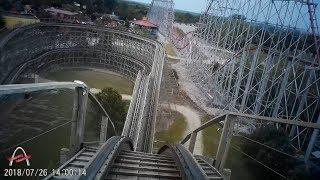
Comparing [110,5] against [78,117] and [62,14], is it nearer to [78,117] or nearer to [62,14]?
[62,14]

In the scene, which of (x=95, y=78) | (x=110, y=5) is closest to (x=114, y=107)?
(x=95, y=78)

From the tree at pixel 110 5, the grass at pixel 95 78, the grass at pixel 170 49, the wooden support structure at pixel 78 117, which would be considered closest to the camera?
the wooden support structure at pixel 78 117

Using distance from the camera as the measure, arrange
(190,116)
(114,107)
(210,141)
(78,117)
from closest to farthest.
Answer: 1. (78,117)
2. (210,141)
3. (114,107)
4. (190,116)

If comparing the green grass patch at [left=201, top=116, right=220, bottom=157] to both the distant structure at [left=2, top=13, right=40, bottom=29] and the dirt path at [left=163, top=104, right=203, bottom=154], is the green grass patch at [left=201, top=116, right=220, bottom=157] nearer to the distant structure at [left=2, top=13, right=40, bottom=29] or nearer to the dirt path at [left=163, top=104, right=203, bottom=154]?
the dirt path at [left=163, top=104, right=203, bottom=154]

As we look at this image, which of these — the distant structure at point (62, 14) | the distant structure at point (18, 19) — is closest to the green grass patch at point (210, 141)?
the distant structure at point (18, 19)

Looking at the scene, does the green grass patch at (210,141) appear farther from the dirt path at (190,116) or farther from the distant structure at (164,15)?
the distant structure at (164,15)

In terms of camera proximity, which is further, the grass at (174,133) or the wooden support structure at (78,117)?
the grass at (174,133)

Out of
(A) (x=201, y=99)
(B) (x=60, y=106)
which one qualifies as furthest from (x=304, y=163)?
(B) (x=60, y=106)

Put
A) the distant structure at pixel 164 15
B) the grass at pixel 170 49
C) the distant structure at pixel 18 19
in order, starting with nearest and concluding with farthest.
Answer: the distant structure at pixel 18 19, the grass at pixel 170 49, the distant structure at pixel 164 15
